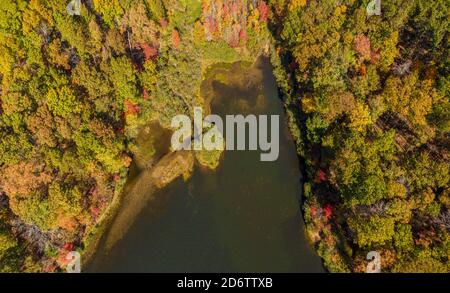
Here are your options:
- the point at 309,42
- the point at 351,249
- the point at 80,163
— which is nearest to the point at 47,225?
the point at 80,163

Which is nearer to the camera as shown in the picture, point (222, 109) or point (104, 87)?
point (104, 87)

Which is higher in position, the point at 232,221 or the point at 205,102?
the point at 205,102

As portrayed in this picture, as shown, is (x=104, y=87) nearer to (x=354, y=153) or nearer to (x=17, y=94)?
(x=17, y=94)
